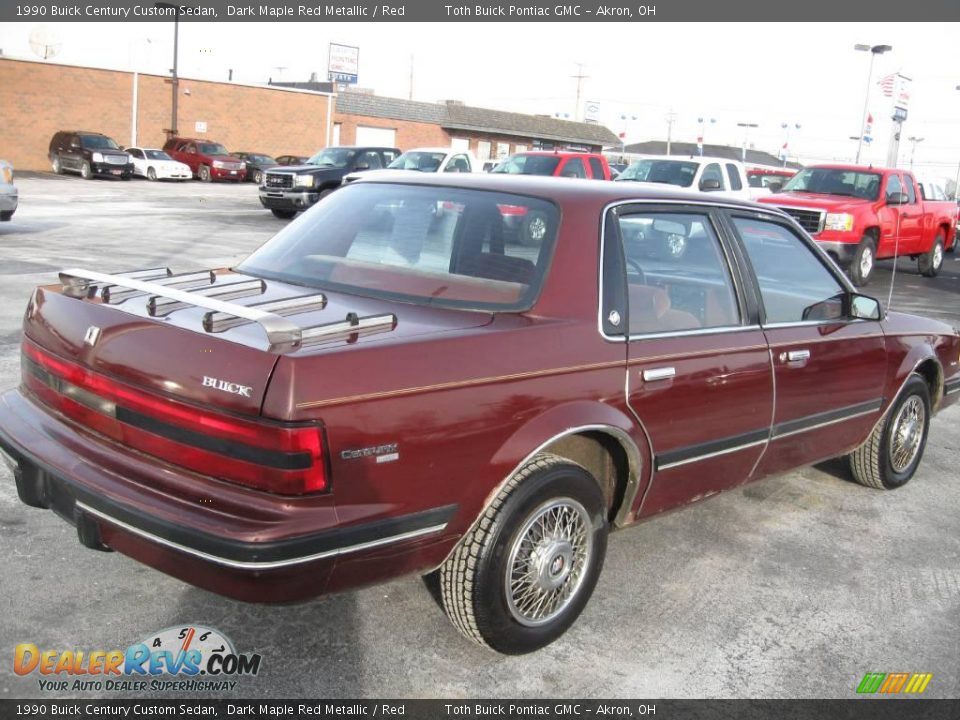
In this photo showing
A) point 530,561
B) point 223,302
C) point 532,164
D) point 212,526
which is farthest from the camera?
point 532,164

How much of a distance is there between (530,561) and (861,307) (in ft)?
7.88

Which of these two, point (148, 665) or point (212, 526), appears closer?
point (212, 526)

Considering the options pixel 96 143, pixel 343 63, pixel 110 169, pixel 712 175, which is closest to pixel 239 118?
pixel 96 143

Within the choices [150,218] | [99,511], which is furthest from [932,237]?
[99,511]

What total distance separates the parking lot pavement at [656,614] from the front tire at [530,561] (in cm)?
14

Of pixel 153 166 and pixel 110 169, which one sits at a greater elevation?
pixel 153 166

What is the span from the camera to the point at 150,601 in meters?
3.60

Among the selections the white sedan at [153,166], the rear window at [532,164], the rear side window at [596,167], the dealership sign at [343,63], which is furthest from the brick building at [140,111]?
the rear side window at [596,167]

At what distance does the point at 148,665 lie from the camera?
10.6 feet

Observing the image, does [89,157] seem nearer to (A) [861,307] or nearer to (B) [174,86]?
(B) [174,86]

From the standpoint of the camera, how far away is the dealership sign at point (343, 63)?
76750mm

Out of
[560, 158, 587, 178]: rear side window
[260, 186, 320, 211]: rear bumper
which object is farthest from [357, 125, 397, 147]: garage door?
[560, 158, 587, 178]: rear side window

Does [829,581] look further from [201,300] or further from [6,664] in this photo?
[6,664]

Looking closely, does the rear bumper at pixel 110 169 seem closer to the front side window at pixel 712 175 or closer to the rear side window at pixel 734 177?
the rear side window at pixel 734 177
